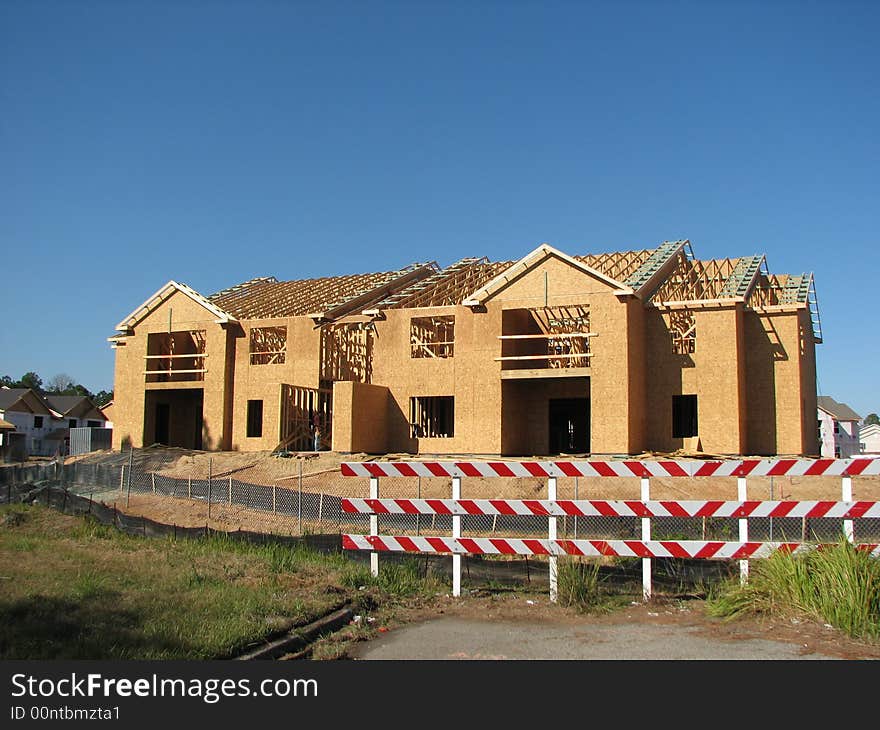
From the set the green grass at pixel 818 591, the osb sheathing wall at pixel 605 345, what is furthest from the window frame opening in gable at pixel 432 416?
the green grass at pixel 818 591

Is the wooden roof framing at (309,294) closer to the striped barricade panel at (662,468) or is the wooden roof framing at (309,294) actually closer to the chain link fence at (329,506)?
the chain link fence at (329,506)

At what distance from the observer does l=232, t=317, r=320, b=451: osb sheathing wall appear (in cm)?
3469

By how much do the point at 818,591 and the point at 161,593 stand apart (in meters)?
7.85

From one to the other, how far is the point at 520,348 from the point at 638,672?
83.3 feet

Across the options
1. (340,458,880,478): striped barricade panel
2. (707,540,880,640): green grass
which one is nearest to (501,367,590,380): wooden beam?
(340,458,880,478): striped barricade panel

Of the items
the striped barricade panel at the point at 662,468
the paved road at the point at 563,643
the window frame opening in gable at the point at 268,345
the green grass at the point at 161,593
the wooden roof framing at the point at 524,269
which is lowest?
the paved road at the point at 563,643

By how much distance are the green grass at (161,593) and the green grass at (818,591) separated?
4365 mm

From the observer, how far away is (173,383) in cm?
3712

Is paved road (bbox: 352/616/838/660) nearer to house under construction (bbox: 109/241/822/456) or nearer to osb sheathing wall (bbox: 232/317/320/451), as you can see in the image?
house under construction (bbox: 109/241/822/456)

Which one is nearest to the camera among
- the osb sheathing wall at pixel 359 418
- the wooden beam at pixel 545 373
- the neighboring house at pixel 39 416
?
the wooden beam at pixel 545 373

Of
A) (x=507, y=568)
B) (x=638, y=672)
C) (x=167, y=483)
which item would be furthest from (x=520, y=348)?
(x=638, y=672)

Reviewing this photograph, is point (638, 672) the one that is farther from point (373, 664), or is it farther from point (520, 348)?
point (520, 348)

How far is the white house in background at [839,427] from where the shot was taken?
238ft

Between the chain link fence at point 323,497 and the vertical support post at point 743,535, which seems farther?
the chain link fence at point 323,497
